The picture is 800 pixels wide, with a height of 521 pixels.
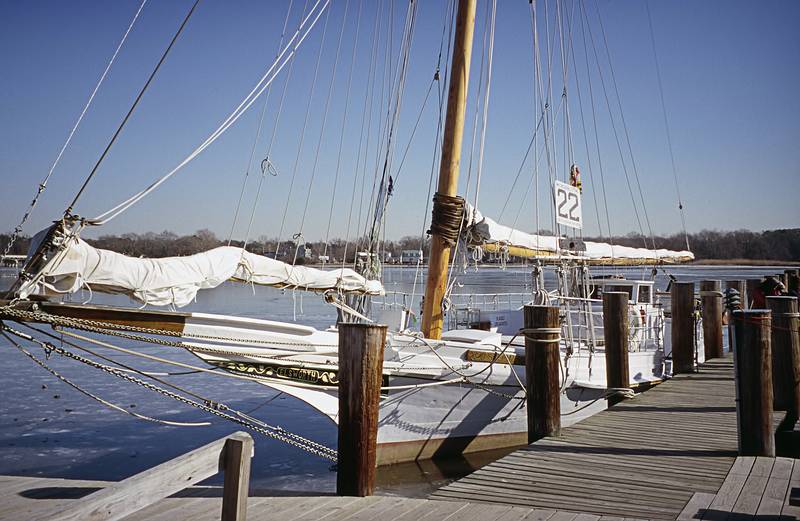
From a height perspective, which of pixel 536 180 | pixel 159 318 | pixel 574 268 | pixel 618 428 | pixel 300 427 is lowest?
pixel 300 427

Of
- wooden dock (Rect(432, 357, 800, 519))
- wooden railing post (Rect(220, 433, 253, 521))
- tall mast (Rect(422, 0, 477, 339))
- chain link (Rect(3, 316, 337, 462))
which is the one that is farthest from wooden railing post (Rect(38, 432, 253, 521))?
tall mast (Rect(422, 0, 477, 339))

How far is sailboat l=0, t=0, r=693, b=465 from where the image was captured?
6859mm

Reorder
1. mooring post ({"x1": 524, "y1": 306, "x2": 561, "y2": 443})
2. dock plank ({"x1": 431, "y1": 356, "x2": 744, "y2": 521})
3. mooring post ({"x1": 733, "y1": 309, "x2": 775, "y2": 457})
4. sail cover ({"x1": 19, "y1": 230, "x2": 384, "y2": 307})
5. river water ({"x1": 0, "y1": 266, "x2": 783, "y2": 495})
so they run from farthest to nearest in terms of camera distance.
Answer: river water ({"x1": 0, "y1": 266, "x2": 783, "y2": 495}) → mooring post ({"x1": 524, "y1": 306, "x2": 561, "y2": 443}) → sail cover ({"x1": 19, "y1": 230, "x2": 384, "y2": 307}) → mooring post ({"x1": 733, "y1": 309, "x2": 775, "y2": 457}) → dock plank ({"x1": 431, "y1": 356, "x2": 744, "y2": 521})

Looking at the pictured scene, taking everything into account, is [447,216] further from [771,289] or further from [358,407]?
[771,289]

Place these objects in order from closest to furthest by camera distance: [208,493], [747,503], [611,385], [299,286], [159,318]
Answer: [747,503], [208,493], [159,318], [611,385], [299,286]

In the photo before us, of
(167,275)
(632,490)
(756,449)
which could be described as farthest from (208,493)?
(756,449)

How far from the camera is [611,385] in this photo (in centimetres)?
1038

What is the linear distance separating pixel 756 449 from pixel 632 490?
5.22 feet

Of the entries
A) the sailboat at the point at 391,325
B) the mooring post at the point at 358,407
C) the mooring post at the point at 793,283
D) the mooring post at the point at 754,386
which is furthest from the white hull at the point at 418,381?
the mooring post at the point at 793,283

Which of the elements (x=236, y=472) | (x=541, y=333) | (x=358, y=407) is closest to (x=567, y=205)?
(x=541, y=333)

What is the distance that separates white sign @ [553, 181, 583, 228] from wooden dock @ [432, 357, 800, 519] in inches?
190

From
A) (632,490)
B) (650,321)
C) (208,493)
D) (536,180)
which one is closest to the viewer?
(632,490)

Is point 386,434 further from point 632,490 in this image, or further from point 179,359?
point 179,359

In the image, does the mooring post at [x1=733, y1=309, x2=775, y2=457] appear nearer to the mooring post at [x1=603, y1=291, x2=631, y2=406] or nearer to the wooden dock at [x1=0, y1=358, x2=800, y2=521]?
the wooden dock at [x1=0, y1=358, x2=800, y2=521]
